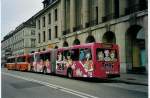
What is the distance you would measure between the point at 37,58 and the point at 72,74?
12585 millimetres

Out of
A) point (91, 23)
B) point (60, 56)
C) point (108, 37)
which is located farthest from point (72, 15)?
point (60, 56)

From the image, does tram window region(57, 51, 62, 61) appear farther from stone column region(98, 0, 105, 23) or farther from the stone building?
stone column region(98, 0, 105, 23)

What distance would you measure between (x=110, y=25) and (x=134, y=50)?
3.93 metres

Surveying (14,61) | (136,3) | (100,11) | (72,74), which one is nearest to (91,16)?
(100,11)

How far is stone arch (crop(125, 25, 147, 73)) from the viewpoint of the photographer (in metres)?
27.4

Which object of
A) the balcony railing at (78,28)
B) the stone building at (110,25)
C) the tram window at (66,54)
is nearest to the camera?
the tram window at (66,54)

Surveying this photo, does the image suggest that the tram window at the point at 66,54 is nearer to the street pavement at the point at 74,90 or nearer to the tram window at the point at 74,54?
the tram window at the point at 74,54

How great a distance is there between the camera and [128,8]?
91.9 ft

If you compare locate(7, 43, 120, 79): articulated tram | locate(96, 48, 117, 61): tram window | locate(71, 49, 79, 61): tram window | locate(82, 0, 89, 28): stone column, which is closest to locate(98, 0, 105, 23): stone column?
locate(82, 0, 89, 28): stone column

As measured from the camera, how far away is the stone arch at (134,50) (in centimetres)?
2742

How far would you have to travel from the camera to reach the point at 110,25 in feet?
100

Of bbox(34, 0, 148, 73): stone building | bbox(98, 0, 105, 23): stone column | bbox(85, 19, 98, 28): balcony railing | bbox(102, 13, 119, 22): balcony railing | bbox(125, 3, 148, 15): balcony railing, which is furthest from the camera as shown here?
bbox(85, 19, 98, 28): balcony railing

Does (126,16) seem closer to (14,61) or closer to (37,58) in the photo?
(37,58)

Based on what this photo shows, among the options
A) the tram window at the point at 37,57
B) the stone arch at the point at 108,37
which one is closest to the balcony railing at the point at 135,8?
the stone arch at the point at 108,37
